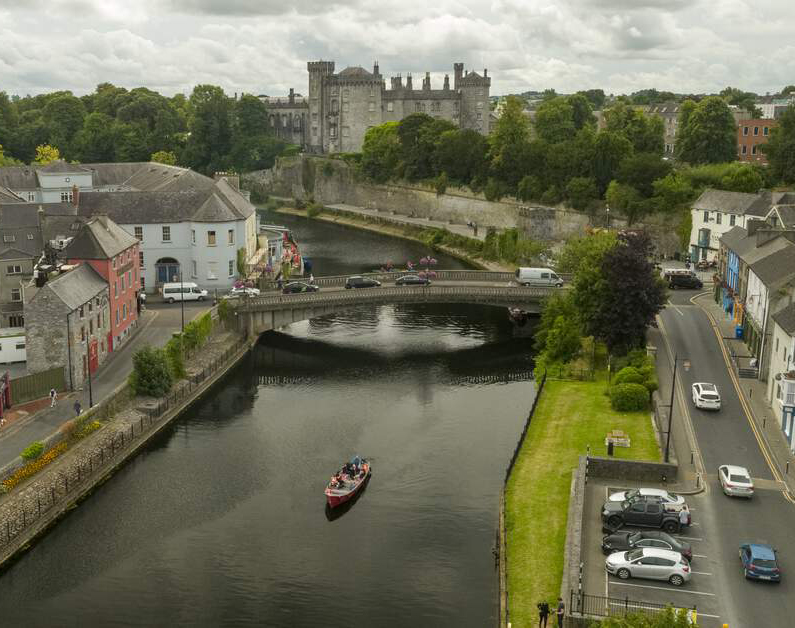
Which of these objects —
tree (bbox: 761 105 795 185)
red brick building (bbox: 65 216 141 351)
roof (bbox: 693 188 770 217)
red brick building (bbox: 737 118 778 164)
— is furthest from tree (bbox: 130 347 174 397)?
red brick building (bbox: 737 118 778 164)

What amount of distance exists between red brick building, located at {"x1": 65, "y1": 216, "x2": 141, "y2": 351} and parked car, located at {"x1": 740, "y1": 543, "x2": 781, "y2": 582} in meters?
40.0

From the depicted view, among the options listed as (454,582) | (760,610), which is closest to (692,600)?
(760,610)

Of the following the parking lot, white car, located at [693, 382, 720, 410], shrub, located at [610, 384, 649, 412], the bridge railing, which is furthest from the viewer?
the bridge railing

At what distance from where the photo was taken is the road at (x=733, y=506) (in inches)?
1152

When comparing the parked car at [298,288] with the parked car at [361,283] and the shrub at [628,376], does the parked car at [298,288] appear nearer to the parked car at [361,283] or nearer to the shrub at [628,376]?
the parked car at [361,283]

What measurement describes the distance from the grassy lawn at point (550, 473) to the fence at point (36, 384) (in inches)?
990

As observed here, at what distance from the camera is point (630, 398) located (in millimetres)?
48188

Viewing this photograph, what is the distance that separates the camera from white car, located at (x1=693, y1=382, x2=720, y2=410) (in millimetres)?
46406

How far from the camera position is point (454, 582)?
111 feet

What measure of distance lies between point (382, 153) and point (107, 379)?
9845 cm

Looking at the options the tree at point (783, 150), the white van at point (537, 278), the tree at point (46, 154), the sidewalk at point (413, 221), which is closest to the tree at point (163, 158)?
the tree at point (46, 154)

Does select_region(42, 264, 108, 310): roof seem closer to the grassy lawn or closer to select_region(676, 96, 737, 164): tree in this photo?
the grassy lawn

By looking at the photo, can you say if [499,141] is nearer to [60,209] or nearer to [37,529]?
[60,209]

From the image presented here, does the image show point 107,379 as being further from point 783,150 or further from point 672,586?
point 783,150
